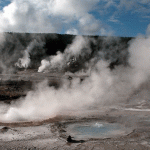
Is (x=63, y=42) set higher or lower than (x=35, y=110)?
higher

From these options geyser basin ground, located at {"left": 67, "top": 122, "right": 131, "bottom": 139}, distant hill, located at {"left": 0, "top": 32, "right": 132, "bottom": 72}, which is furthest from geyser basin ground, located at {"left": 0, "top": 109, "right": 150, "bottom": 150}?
distant hill, located at {"left": 0, "top": 32, "right": 132, "bottom": 72}

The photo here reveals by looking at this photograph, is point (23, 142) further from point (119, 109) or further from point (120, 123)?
point (119, 109)

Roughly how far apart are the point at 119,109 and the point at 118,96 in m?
3.99

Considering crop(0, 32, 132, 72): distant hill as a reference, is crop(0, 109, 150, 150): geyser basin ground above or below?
below

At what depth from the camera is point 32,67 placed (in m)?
31.2

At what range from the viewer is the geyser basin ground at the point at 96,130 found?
7066 millimetres

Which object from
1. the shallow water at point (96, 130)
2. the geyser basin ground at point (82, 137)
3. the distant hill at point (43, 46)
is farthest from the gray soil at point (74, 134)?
the distant hill at point (43, 46)

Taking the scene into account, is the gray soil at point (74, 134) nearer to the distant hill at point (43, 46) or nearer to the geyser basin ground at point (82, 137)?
the geyser basin ground at point (82, 137)

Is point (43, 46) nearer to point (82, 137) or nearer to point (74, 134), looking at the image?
point (74, 134)

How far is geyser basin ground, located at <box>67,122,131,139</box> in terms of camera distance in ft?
23.2

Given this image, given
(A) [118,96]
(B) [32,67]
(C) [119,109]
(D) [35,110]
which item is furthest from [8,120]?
(B) [32,67]

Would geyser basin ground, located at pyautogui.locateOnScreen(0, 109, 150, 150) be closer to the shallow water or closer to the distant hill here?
the shallow water

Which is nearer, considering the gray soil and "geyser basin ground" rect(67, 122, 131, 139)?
the gray soil

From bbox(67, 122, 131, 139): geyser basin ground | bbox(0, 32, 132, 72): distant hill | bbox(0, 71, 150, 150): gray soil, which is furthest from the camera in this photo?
bbox(0, 32, 132, 72): distant hill
